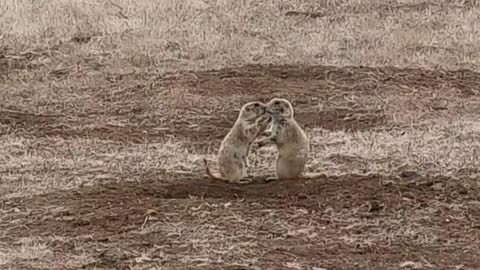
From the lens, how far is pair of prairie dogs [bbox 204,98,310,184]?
23.5 feet

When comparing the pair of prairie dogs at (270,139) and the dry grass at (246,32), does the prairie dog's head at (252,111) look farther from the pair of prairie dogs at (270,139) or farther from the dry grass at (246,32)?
the dry grass at (246,32)

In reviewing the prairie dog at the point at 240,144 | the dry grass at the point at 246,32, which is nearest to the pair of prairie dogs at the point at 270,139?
the prairie dog at the point at 240,144

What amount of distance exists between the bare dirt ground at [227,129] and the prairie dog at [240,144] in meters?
0.13

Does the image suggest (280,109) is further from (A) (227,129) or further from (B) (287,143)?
(A) (227,129)

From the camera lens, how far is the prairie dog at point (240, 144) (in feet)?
23.6

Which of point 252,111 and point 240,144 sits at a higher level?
point 252,111

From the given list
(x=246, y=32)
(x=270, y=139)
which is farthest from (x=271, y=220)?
(x=246, y=32)

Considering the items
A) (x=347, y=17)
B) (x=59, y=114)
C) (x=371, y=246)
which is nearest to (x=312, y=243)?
(x=371, y=246)

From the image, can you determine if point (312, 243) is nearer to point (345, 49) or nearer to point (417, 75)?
point (417, 75)

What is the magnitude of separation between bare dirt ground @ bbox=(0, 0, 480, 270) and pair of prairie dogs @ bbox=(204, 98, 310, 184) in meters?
0.11

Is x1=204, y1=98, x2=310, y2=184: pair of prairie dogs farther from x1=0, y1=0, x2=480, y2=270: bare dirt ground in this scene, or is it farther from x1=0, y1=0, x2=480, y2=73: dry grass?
x1=0, y1=0, x2=480, y2=73: dry grass

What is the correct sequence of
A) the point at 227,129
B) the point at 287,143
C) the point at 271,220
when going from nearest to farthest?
the point at 271,220 < the point at 287,143 < the point at 227,129

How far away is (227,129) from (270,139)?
81.9 inches

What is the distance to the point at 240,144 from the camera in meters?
7.22
